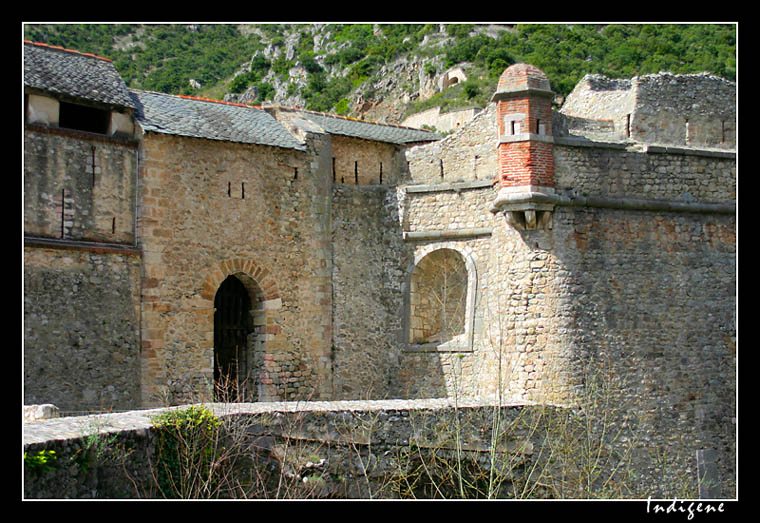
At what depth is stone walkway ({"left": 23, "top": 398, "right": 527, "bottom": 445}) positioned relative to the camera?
433 inches

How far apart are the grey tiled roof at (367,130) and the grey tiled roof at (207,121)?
47.9 inches

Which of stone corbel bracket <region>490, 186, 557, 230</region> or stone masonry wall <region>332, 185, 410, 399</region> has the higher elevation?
stone corbel bracket <region>490, 186, 557, 230</region>

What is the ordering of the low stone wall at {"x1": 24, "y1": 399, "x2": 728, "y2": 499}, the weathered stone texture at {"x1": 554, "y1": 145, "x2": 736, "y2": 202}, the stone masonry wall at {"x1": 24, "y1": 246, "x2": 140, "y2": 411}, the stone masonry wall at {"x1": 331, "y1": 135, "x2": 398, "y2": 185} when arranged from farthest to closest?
the stone masonry wall at {"x1": 331, "y1": 135, "x2": 398, "y2": 185}, the weathered stone texture at {"x1": 554, "y1": 145, "x2": 736, "y2": 202}, the stone masonry wall at {"x1": 24, "y1": 246, "x2": 140, "y2": 411}, the low stone wall at {"x1": 24, "y1": 399, "x2": 728, "y2": 499}

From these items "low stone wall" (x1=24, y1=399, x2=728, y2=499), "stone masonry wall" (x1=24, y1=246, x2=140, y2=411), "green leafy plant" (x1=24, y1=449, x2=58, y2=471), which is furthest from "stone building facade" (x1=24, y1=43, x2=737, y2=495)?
"green leafy plant" (x1=24, y1=449, x2=58, y2=471)

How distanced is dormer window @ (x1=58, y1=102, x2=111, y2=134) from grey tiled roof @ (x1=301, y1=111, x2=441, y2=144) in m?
5.19

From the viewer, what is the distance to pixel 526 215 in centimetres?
1788

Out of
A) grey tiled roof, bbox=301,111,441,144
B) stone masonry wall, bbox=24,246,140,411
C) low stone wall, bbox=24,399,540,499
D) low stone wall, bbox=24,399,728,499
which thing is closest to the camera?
low stone wall, bbox=24,399,540,499

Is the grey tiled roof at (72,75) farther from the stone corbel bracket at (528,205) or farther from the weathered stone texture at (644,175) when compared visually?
the weathered stone texture at (644,175)

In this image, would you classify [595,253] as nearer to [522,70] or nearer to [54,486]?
[522,70]

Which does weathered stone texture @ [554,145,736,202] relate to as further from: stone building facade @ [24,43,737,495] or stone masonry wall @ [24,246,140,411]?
stone masonry wall @ [24,246,140,411]

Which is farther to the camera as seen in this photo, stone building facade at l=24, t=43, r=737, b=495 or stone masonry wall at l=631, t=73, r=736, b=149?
stone masonry wall at l=631, t=73, r=736, b=149

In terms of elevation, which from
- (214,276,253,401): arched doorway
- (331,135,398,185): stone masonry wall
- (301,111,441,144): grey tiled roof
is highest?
(301,111,441,144): grey tiled roof

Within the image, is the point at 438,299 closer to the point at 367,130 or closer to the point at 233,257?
the point at 233,257

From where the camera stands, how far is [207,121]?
19.4m
